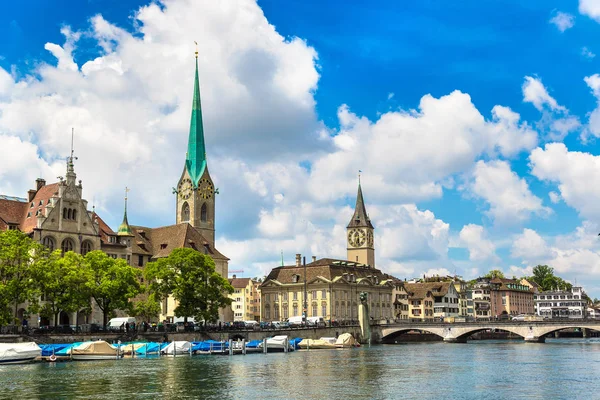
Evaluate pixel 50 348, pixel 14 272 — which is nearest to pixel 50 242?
pixel 14 272

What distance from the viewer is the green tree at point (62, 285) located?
82556 millimetres

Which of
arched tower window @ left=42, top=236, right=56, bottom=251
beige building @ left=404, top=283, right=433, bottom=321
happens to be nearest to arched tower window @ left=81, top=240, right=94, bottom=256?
arched tower window @ left=42, top=236, right=56, bottom=251

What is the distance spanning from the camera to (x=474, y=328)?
5162 inches

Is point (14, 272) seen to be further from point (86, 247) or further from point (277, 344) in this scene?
point (277, 344)

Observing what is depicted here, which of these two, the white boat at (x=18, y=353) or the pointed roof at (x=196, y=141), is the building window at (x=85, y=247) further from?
the pointed roof at (x=196, y=141)

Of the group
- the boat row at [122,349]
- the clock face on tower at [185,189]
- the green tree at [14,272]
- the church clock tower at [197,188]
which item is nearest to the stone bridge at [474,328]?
the boat row at [122,349]

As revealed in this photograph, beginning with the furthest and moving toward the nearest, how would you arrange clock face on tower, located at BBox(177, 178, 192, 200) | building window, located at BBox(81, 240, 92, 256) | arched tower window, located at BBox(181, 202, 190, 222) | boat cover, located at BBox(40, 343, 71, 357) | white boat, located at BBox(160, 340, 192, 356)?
clock face on tower, located at BBox(177, 178, 192, 200)
arched tower window, located at BBox(181, 202, 190, 222)
building window, located at BBox(81, 240, 92, 256)
white boat, located at BBox(160, 340, 192, 356)
boat cover, located at BBox(40, 343, 71, 357)

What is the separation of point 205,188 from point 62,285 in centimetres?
7056

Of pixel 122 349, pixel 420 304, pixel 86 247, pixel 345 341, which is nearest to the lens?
pixel 122 349

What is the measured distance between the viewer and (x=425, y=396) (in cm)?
4909

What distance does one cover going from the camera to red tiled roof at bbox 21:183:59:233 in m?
102

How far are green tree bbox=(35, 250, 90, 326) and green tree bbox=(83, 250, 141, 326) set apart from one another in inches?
52.5

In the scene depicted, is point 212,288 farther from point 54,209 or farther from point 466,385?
point 466,385

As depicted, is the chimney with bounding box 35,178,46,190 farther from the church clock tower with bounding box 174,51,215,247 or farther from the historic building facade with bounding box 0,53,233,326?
the church clock tower with bounding box 174,51,215,247
